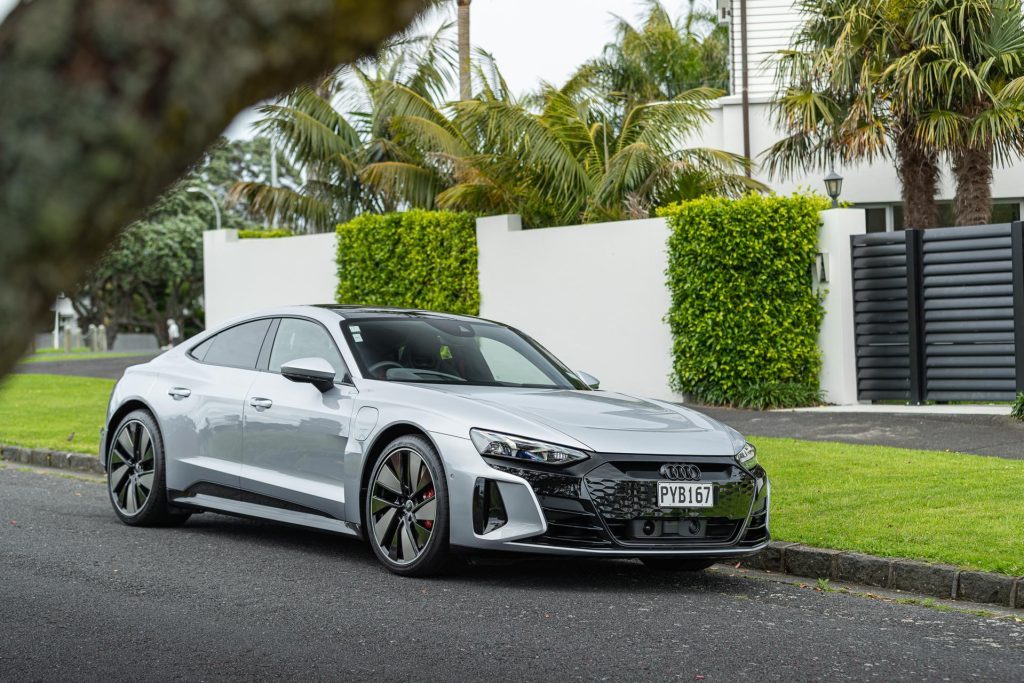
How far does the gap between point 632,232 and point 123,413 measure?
30.9ft

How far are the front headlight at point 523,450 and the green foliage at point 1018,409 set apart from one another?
27.4ft

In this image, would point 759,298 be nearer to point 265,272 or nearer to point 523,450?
point 523,450

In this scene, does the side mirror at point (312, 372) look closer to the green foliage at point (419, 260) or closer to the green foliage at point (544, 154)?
the green foliage at point (544, 154)

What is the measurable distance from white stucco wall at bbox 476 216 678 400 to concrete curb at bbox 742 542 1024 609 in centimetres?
951

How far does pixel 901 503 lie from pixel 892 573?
178 cm

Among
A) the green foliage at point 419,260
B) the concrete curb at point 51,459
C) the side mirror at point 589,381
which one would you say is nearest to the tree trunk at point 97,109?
the side mirror at point 589,381

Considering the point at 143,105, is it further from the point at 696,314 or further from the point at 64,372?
the point at 64,372

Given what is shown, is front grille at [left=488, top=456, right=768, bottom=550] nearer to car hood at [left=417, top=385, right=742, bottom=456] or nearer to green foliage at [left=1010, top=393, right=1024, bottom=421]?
car hood at [left=417, top=385, right=742, bottom=456]

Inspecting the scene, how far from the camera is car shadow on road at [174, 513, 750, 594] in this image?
23.3 ft

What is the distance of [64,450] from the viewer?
13.1 m

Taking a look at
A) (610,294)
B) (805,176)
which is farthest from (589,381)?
(805,176)

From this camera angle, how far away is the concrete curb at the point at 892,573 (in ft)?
22.1

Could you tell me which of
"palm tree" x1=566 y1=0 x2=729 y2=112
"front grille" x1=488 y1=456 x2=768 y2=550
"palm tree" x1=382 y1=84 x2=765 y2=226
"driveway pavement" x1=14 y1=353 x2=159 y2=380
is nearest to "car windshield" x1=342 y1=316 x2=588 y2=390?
"front grille" x1=488 y1=456 x2=768 y2=550

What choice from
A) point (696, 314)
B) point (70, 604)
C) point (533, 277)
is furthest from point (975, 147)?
point (70, 604)
